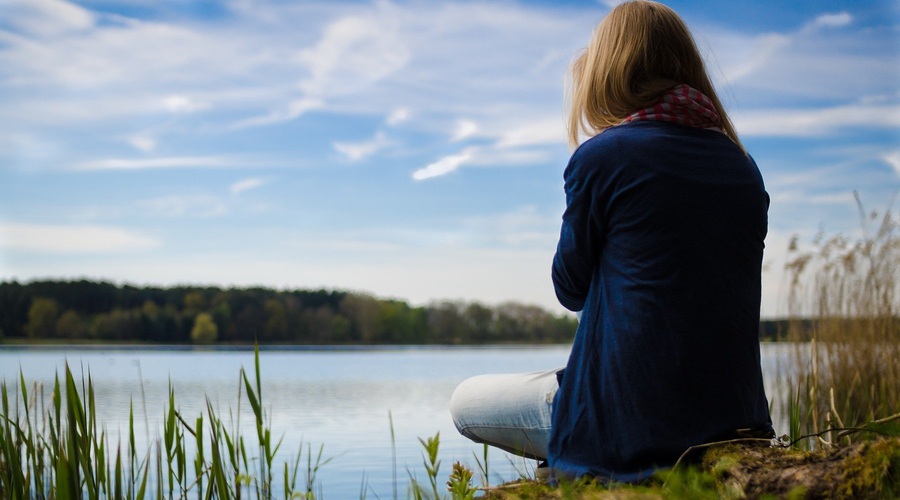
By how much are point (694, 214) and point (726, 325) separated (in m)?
0.22

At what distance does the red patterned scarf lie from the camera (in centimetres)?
165

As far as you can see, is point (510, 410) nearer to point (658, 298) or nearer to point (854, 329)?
point (658, 298)

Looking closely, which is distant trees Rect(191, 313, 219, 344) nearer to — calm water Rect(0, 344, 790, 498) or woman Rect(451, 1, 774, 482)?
calm water Rect(0, 344, 790, 498)

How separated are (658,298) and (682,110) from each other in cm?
40

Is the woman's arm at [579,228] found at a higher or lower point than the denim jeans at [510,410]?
higher

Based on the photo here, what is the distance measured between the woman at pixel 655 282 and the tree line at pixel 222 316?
2477 cm

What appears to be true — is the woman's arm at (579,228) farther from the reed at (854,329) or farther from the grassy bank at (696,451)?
the reed at (854,329)

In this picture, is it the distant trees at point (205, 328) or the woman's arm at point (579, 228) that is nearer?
the woman's arm at point (579, 228)

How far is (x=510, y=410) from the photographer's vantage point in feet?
6.11

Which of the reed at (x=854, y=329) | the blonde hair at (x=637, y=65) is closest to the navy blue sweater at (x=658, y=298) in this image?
the blonde hair at (x=637, y=65)

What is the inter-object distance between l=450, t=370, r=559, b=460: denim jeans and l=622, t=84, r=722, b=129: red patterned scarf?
591 millimetres

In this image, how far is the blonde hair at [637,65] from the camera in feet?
5.66

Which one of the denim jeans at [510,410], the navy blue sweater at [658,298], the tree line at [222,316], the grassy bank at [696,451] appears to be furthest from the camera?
the tree line at [222,316]

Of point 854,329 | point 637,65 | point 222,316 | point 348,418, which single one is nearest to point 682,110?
point 637,65
